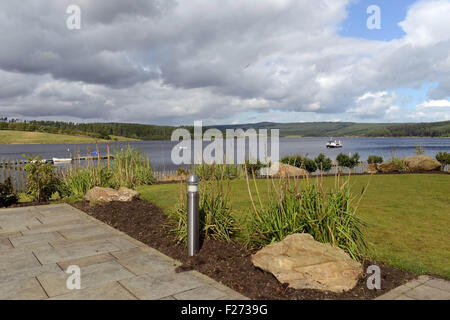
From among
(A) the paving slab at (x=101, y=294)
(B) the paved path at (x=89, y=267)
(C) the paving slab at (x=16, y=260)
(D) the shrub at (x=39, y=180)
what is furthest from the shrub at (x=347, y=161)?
(A) the paving slab at (x=101, y=294)

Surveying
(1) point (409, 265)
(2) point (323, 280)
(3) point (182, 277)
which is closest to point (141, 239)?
(3) point (182, 277)

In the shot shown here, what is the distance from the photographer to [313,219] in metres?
4.22

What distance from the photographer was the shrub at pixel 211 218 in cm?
496

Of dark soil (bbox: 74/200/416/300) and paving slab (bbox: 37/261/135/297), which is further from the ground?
dark soil (bbox: 74/200/416/300)

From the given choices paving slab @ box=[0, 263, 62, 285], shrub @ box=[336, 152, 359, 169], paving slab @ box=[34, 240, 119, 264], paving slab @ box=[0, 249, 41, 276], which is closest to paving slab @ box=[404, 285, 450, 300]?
paving slab @ box=[34, 240, 119, 264]

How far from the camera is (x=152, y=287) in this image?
11.2 feet

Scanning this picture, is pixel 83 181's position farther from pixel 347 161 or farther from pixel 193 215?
pixel 347 161

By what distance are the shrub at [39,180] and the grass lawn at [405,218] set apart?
2695 mm

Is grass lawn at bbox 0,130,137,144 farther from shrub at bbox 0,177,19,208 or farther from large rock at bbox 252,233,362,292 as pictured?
large rock at bbox 252,233,362,292

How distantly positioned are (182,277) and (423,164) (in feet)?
53.9

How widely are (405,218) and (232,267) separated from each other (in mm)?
4747

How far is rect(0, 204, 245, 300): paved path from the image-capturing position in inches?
129

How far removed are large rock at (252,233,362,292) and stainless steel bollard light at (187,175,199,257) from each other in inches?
41.7
